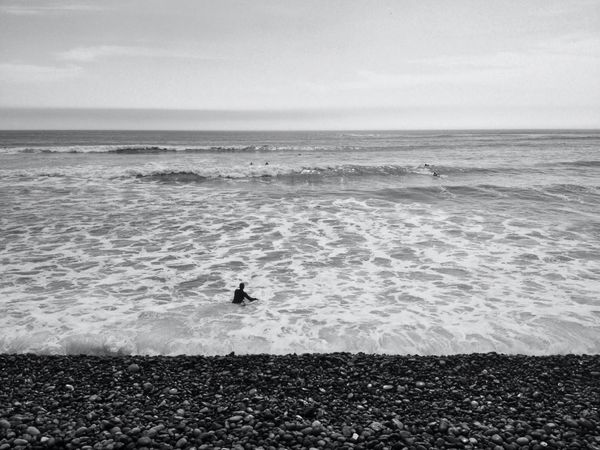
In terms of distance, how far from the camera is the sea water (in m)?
7.68

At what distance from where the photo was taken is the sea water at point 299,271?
7680 mm

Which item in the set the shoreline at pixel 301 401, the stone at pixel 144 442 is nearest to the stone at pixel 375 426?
the shoreline at pixel 301 401

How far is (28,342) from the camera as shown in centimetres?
731

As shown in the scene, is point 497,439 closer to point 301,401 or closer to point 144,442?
point 301,401

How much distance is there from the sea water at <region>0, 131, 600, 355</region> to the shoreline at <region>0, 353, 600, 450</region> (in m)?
0.85

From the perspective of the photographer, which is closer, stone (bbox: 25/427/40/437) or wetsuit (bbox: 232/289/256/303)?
stone (bbox: 25/427/40/437)

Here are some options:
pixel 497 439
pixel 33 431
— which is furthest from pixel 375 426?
pixel 33 431

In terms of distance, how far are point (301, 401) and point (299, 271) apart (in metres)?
5.85

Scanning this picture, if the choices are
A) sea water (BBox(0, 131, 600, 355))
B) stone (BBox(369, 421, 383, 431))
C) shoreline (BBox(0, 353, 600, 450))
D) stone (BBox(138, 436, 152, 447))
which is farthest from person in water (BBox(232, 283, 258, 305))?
stone (BBox(369, 421, 383, 431))

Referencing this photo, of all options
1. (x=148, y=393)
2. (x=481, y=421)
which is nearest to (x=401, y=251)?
(x=481, y=421)

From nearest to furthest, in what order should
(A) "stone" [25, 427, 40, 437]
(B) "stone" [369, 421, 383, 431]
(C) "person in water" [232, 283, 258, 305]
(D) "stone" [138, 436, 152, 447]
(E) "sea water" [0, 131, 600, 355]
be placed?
1. (D) "stone" [138, 436, 152, 447]
2. (A) "stone" [25, 427, 40, 437]
3. (B) "stone" [369, 421, 383, 431]
4. (E) "sea water" [0, 131, 600, 355]
5. (C) "person in water" [232, 283, 258, 305]

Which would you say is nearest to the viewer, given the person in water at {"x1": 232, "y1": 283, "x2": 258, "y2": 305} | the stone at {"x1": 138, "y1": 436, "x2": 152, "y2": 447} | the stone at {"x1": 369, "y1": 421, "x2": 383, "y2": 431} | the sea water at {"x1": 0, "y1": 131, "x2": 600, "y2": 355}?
the stone at {"x1": 138, "y1": 436, "x2": 152, "y2": 447}

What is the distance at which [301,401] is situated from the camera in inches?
215

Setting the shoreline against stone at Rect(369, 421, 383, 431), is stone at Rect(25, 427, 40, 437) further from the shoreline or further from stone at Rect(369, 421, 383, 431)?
stone at Rect(369, 421, 383, 431)
